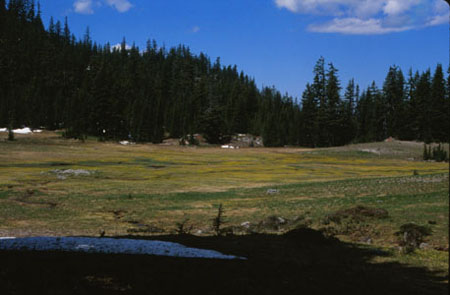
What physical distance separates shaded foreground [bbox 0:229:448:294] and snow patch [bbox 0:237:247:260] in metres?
0.67

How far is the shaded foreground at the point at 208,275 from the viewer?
8.44 m

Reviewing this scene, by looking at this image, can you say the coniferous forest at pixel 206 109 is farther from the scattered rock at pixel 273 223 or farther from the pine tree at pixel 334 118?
the scattered rock at pixel 273 223

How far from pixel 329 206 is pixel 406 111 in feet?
327

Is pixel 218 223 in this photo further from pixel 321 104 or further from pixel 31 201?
pixel 321 104

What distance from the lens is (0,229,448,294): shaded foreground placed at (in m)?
8.44

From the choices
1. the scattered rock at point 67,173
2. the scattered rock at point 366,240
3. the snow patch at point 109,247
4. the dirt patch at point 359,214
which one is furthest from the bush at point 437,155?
the snow patch at point 109,247

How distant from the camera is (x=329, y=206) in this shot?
25.7 metres

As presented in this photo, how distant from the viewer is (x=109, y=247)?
40.1 feet

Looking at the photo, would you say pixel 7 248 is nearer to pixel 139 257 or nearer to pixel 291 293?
pixel 139 257

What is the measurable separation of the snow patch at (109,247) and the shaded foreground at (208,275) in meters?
0.67

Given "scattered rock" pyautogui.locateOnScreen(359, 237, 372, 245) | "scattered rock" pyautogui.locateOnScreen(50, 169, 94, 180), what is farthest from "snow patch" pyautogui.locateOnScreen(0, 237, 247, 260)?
"scattered rock" pyautogui.locateOnScreen(50, 169, 94, 180)

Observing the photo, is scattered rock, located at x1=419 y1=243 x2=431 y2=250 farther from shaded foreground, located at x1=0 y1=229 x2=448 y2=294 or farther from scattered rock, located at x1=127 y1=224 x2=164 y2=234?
scattered rock, located at x1=127 y1=224 x2=164 y2=234

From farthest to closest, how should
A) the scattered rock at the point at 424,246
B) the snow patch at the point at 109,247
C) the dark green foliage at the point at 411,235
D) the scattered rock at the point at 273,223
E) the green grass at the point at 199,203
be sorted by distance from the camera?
1. the scattered rock at the point at 273,223
2. the green grass at the point at 199,203
3. the dark green foliage at the point at 411,235
4. the scattered rock at the point at 424,246
5. the snow patch at the point at 109,247

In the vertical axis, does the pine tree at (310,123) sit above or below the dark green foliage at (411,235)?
above
